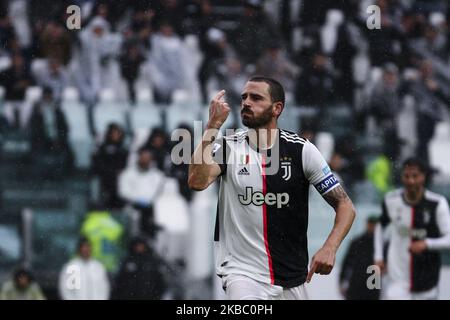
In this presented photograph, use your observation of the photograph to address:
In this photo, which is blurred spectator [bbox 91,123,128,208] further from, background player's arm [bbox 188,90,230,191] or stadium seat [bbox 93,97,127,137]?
background player's arm [bbox 188,90,230,191]

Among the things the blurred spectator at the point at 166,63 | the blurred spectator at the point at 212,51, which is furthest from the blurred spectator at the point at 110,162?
the blurred spectator at the point at 212,51

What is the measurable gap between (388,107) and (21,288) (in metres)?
4.64

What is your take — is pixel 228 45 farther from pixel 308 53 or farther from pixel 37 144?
pixel 37 144

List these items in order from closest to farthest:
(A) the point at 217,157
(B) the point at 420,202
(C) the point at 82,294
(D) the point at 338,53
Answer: (A) the point at 217,157 → (B) the point at 420,202 → (C) the point at 82,294 → (D) the point at 338,53

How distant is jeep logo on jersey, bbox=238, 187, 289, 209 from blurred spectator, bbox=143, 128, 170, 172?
5184 millimetres

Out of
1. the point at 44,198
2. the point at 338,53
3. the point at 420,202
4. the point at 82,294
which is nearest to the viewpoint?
the point at 420,202

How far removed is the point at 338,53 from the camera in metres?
11.7

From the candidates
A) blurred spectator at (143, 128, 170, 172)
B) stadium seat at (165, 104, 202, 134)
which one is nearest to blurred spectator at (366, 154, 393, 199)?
stadium seat at (165, 104, 202, 134)

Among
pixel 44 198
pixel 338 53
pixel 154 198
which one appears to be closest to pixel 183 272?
→ pixel 154 198

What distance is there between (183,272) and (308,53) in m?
3.08

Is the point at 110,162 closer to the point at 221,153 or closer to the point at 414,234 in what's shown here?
the point at 414,234

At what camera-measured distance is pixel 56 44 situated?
11.7m

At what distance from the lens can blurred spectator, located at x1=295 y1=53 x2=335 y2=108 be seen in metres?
11.4

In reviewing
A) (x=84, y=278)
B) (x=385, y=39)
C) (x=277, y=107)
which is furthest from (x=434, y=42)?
(x=277, y=107)
